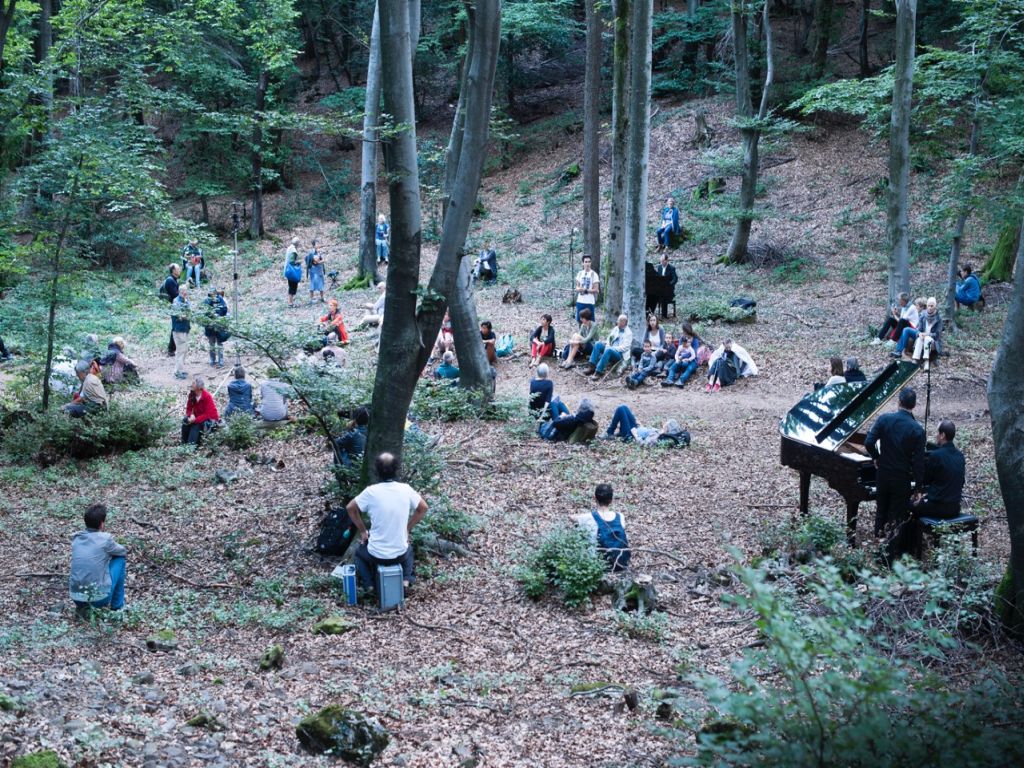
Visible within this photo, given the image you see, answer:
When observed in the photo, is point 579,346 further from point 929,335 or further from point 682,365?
point 929,335

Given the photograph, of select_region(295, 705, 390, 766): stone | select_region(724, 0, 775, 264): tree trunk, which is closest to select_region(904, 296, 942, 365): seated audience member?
select_region(724, 0, 775, 264): tree trunk

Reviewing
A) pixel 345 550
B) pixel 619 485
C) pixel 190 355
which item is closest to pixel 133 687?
pixel 345 550

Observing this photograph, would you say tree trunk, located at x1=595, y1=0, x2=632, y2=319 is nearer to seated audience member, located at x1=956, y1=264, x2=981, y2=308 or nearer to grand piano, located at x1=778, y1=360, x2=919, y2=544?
seated audience member, located at x1=956, y1=264, x2=981, y2=308

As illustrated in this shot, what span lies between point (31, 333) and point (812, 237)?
19.5m

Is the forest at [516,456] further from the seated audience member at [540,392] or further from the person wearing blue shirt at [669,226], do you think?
the person wearing blue shirt at [669,226]

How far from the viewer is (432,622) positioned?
25.2 feet

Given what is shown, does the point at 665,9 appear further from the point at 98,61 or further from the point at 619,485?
the point at 619,485

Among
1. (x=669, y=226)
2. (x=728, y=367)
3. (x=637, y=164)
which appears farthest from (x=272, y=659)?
(x=669, y=226)

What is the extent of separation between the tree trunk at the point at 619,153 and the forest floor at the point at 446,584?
1.61 meters

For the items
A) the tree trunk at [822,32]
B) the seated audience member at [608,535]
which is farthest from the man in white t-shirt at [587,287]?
the tree trunk at [822,32]

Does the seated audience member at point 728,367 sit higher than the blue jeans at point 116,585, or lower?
higher

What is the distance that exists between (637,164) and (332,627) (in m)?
11.9

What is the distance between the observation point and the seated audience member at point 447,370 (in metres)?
16.3

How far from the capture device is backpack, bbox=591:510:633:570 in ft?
27.9
